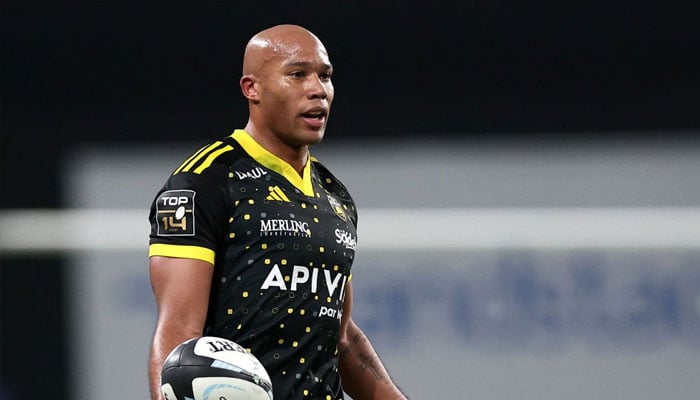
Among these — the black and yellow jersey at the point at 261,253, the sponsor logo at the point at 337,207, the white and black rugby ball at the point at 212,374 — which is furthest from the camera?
the sponsor logo at the point at 337,207

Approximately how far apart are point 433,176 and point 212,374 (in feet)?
15.5

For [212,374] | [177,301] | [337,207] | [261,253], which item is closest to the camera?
[212,374]

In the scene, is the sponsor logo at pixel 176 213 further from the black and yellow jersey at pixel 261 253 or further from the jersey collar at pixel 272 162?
the jersey collar at pixel 272 162

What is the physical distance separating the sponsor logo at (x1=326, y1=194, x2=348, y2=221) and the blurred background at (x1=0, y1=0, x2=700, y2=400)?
3.50 m

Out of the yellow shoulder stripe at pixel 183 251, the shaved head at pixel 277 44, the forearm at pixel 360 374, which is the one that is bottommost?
the forearm at pixel 360 374

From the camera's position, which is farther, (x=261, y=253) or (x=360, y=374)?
(x=360, y=374)

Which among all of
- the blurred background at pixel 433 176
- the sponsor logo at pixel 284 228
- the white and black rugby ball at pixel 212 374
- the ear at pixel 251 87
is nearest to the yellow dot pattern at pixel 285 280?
the sponsor logo at pixel 284 228

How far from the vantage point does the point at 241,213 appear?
12.0 feet

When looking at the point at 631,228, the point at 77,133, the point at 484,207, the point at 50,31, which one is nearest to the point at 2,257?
the point at 77,133

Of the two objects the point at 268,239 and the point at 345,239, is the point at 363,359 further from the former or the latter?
the point at 268,239

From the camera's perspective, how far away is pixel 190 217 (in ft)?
11.7

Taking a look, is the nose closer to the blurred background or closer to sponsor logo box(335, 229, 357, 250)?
sponsor logo box(335, 229, 357, 250)

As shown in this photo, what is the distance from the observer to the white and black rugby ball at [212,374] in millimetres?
2973

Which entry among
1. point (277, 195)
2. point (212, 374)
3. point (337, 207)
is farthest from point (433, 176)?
point (212, 374)
